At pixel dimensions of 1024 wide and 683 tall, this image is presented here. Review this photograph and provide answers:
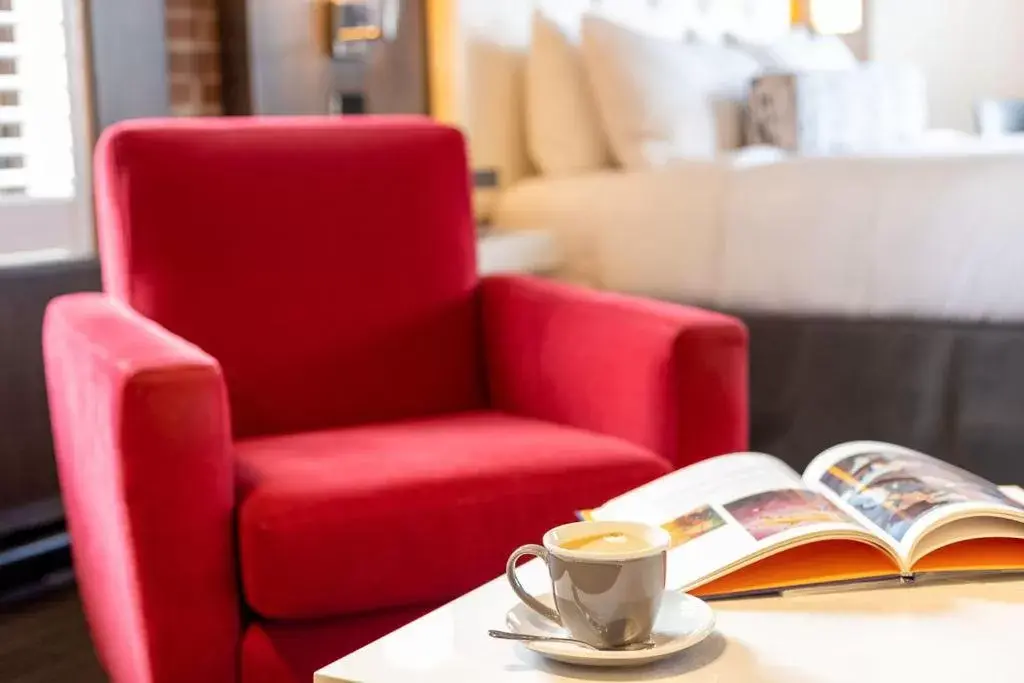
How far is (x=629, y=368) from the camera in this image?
5.66 feet

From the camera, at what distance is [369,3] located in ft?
9.45

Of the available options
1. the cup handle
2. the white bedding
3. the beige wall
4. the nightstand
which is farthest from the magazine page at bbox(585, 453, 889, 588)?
the beige wall

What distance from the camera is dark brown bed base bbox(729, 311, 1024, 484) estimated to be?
2297 mm

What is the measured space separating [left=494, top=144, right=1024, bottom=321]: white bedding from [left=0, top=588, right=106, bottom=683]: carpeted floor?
1.39 meters

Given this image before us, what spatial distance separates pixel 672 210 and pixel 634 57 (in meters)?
0.52

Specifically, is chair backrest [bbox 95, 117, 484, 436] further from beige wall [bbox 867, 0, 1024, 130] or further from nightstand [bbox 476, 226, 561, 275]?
beige wall [bbox 867, 0, 1024, 130]

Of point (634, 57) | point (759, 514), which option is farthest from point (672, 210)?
point (759, 514)

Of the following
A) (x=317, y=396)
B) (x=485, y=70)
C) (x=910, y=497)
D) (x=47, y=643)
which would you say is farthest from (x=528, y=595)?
(x=485, y=70)

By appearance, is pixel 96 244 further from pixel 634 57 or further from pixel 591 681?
pixel 591 681

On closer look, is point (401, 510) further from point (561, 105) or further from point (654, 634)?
point (561, 105)

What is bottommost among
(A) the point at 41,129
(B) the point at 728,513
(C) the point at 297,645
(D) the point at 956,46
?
(C) the point at 297,645

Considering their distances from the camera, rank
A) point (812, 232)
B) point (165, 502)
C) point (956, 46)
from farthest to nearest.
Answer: point (956, 46), point (812, 232), point (165, 502)

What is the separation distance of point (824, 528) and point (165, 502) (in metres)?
0.74

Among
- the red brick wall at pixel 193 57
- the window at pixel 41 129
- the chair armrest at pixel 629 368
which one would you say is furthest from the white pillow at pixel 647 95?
the window at pixel 41 129
